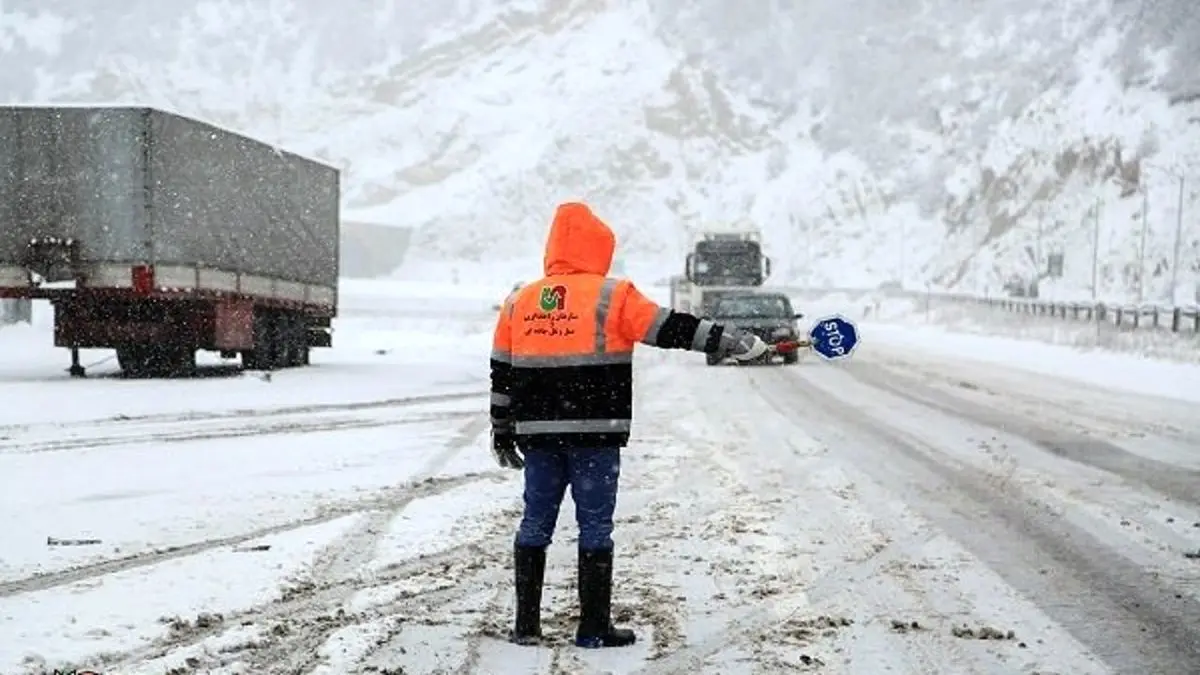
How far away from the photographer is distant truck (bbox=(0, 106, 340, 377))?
57.6ft

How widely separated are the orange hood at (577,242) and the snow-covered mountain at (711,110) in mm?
65871

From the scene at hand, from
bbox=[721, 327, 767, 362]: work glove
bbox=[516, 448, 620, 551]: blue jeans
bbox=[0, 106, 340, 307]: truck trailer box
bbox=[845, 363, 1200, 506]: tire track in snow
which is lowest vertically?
bbox=[845, 363, 1200, 506]: tire track in snow

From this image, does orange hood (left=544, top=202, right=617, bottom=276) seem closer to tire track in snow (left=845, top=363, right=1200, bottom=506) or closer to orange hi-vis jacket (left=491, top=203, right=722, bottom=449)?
orange hi-vis jacket (left=491, top=203, right=722, bottom=449)

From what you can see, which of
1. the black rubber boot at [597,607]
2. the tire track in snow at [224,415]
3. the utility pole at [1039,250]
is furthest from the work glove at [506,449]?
the utility pole at [1039,250]

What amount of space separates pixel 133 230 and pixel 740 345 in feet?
47.5

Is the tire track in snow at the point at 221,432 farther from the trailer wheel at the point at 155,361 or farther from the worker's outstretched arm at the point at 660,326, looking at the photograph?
the worker's outstretched arm at the point at 660,326

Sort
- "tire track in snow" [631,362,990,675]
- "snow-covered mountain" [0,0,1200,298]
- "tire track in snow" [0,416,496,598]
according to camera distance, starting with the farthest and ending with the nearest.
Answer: "snow-covered mountain" [0,0,1200,298], "tire track in snow" [0,416,496,598], "tire track in snow" [631,362,990,675]

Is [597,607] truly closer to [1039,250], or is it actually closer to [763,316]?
[763,316]

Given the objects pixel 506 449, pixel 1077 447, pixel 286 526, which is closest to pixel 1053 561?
pixel 506 449

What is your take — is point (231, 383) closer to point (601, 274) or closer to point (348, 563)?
point (348, 563)

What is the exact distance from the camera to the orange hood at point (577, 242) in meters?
5.13

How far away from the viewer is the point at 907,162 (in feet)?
383

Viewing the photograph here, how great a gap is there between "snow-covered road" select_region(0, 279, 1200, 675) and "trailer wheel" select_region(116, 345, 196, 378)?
4981mm

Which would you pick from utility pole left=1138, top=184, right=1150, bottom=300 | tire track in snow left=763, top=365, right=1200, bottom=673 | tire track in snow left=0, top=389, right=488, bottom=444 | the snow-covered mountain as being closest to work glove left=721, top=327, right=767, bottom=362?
tire track in snow left=763, top=365, right=1200, bottom=673
